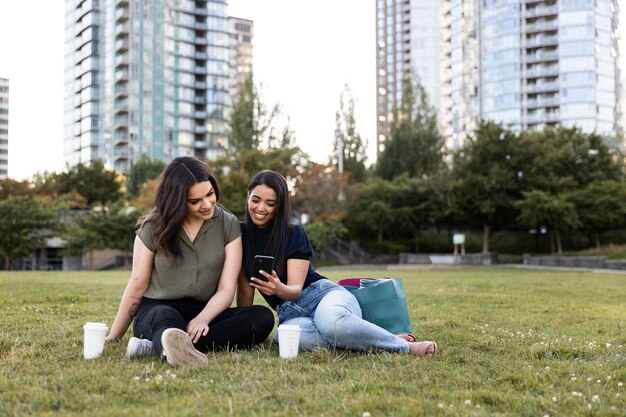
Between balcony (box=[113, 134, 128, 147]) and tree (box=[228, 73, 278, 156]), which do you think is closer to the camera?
tree (box=[228, 73, 278, 156])

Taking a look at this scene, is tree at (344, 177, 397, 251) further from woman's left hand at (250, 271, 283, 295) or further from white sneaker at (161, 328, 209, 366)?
white sneaker at (161, 328, 209, 366)

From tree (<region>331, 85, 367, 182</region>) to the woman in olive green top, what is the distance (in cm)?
4548

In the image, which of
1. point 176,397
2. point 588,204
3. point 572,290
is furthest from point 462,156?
point 176,397

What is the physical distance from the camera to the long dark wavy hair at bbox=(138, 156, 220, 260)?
194 inches

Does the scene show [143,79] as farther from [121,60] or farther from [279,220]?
[279,220]

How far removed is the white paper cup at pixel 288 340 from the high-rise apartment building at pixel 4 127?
167 m

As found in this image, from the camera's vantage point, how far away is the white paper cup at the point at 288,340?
15.3 ft

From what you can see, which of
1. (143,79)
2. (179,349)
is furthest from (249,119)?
(179,349)

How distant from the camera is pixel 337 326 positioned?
189 inches

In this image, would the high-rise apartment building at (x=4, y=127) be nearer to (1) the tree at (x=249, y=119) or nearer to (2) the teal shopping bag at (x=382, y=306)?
(1) the tree at (x=249, y=119)

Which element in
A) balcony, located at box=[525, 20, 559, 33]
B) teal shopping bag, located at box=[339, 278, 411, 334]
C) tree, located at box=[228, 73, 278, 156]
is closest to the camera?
teal shopping bag, located at box=[339, 278, 411, 334]

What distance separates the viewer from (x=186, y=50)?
294 ft

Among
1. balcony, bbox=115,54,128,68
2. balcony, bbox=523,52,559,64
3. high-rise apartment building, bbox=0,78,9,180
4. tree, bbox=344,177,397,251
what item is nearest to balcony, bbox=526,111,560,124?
balcony, bbox=523,52,559,64

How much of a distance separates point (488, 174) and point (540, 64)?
1797 inches
